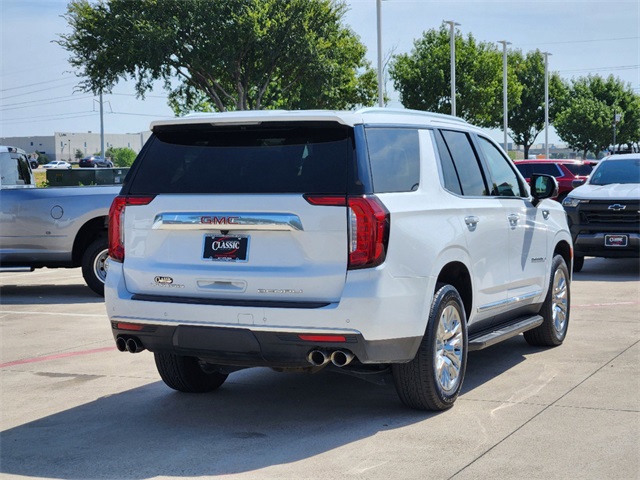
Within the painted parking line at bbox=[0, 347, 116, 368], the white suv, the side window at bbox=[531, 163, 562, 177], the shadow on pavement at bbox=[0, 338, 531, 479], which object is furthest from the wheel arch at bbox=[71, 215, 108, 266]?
the side window at bbox=[531, 163, 562, 177]

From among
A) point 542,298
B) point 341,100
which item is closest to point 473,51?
point 341,100

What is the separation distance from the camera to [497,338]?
24.0 feet

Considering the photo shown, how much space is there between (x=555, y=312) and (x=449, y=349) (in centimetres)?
268

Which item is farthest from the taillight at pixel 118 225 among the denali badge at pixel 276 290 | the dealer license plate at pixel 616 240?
the dealer license plate at pixel 616 240

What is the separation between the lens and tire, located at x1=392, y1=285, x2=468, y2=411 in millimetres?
6234

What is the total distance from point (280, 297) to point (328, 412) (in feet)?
3.79

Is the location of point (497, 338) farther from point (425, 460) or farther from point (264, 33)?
point (264, 33)

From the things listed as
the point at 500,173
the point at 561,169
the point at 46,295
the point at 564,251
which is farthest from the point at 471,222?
the point at 561,169

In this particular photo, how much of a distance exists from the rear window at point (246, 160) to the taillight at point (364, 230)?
12 cm

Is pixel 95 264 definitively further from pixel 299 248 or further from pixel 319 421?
pixel 299 248

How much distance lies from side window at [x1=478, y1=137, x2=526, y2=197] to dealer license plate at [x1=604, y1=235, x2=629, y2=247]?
7265mm

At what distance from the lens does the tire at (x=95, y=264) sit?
13320 mm

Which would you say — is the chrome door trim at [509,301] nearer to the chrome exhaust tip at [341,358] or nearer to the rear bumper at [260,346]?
the rear bumper at [260,346]

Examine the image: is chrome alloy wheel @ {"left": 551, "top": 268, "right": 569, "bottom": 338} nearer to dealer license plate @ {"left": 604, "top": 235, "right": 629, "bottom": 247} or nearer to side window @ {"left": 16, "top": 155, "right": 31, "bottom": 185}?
dealer license plate @ {"left": 604, "top": 235, "right": 629, "bottom": 247}
